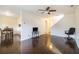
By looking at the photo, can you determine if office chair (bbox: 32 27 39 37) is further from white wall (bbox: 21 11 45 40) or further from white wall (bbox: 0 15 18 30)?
white wall (bbox: 0 15 18 30)

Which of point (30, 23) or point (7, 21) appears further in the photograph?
point (30, 23)

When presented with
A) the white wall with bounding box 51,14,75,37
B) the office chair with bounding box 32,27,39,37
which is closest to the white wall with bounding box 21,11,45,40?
the office chair with bounding box 32,27,39,37

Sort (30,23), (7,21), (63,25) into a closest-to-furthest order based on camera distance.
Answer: (7,21) → (63,25) → (30,23)

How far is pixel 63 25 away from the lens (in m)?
4.41

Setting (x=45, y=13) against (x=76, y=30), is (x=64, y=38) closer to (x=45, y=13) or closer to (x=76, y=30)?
(x=76, y=30)

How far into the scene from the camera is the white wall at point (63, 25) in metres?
4.06

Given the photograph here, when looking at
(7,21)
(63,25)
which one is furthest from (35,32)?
(7,21)

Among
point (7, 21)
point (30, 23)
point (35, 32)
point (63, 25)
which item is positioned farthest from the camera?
point (30, 23)

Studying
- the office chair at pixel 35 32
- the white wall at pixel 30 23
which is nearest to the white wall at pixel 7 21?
the white wall at pixel 30 23

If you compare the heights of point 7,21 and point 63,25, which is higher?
point 7,21

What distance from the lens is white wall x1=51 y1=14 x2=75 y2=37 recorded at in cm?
406

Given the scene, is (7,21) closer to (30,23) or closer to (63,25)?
(30,23)
